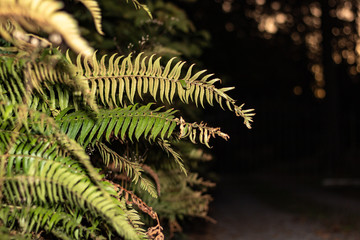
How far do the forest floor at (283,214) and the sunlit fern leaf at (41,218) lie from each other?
3.96m

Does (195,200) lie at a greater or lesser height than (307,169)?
lesser

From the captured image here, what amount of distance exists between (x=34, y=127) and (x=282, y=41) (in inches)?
704

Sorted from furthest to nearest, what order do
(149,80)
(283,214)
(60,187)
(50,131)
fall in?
(283,214) < (149,80) < (50,131) < (60,187)

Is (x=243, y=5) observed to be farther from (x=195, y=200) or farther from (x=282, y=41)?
(x=195, y=200)

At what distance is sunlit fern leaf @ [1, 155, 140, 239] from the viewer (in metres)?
1.41

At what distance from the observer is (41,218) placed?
1.52m

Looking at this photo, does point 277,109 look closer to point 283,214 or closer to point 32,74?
point 283,214

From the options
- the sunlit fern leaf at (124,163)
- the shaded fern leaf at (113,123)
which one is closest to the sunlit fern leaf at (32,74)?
the shaded fern leaf at (113,123)

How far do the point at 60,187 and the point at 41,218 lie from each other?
0.18 metres

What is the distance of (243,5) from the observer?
628 inches

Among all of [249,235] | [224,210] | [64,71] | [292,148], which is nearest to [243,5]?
[292,148]

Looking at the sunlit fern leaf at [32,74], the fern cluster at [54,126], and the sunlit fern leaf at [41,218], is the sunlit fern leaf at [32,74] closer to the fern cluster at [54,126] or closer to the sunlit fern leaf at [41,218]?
the fern cluster at [54,126]

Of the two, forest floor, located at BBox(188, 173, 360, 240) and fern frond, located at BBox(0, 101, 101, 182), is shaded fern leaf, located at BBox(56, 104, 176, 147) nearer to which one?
fern frond, located at BBox(0, 101, 101, 182)

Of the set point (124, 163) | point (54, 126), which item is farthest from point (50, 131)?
point (124, 163)
